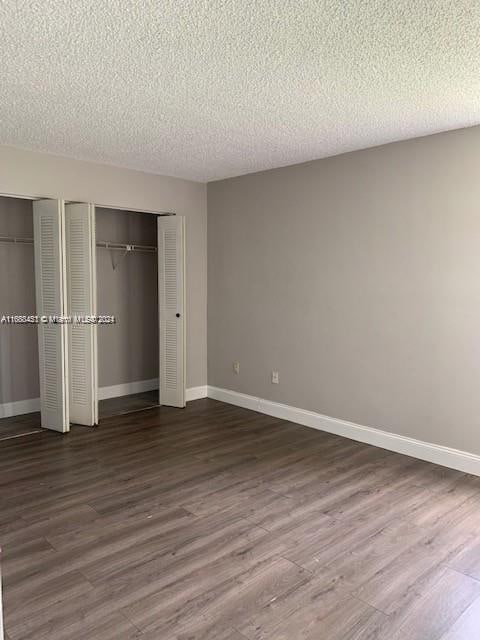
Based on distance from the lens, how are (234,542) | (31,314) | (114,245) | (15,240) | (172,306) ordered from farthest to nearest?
(114,245) < (172,306) < (31,314) < (15,240) < (234,542)

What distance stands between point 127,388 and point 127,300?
108 centimetres

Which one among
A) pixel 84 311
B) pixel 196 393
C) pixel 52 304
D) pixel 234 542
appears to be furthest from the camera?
pixel 196 393

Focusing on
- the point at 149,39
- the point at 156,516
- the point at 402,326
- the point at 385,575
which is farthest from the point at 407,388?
the point at 149,39

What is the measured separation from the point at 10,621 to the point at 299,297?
352 centimetres

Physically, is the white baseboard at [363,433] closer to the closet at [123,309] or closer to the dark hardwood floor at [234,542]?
the dark hardwood floor at [234,542]

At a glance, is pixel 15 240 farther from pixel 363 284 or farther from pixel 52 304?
pixel 363 284

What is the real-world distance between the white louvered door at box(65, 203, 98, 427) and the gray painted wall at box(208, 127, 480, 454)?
1579 mm

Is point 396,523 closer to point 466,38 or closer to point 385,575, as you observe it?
point 385,575

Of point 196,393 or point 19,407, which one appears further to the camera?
point 196,393

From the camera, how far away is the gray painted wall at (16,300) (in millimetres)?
5004

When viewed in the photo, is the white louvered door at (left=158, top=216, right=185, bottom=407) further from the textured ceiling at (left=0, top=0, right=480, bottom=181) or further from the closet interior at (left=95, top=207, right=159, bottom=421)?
the textured ceiling at (left=0, top=0, right=480, bottom=181)

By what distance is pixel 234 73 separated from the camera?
2605mm

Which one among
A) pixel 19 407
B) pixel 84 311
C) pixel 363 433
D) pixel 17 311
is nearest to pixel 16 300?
pixel 17 311

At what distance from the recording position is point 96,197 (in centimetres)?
480
